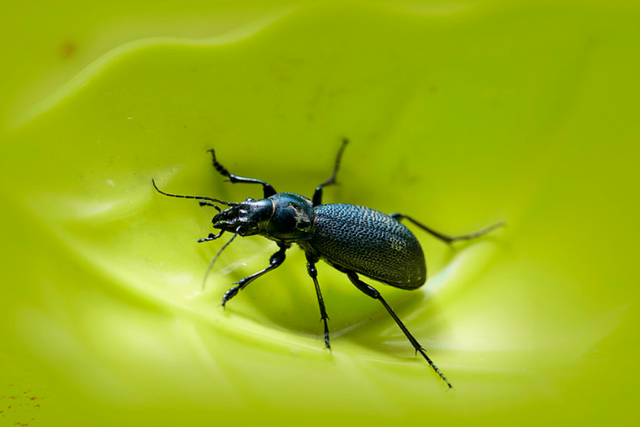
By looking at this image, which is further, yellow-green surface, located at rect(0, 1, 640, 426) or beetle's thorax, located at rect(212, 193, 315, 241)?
beetle's thorax, located at rect(212, 193, 315, 241)

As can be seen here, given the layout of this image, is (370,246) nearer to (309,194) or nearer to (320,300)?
(320,300)

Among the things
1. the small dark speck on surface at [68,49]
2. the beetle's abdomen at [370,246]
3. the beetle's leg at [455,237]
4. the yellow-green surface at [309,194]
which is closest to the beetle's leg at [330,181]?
the yellow-green surface at [309,194]

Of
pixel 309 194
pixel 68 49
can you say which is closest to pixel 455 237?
pixel 309 194

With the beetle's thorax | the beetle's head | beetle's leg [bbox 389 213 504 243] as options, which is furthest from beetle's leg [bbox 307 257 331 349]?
beetle's leg [bbox 389 213 504 243]

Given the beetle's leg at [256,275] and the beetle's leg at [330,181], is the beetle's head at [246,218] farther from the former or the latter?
the beetle's leg at [330,181]

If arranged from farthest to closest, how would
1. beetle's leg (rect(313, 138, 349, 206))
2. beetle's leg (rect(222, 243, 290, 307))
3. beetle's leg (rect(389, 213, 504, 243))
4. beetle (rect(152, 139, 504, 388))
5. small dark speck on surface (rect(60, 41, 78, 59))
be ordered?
beetle's leg (rect(389, 213, 504, 243)) < beetle's leg (rect(313, 138, 349, 206)) < beetle (rect(152, 139, 504, 388)) < beetle's leg (rect(222, 243, 290, 307)) < small dark speck on surface (rect(60, 41, 78, 59))

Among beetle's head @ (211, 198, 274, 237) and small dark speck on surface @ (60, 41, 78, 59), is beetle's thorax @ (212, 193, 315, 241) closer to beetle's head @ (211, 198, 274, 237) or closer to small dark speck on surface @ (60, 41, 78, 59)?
beetle's head @ (211, 198, 274, 237)

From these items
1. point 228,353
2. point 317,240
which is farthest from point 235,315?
point 317,240
